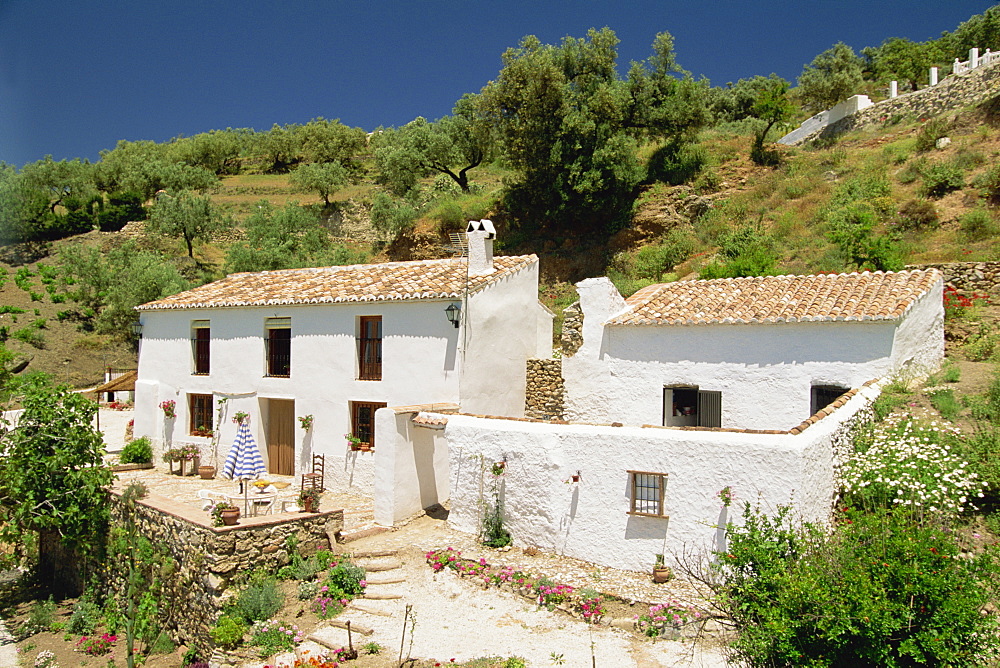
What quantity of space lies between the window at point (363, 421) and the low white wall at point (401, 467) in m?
2.23

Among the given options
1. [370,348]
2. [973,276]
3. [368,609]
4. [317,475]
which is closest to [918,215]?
[973,276]

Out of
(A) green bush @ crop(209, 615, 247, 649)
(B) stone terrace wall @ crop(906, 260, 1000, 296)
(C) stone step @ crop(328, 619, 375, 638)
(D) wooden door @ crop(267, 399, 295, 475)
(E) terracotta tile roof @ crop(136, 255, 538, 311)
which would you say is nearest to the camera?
(C) stone step @ crop(328, 619, 375, 638)

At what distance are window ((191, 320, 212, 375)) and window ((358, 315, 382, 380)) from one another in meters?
5.71

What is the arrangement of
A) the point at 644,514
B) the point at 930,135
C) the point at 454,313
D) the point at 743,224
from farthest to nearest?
1. the point at 930,135
2. the point at 743,224
3. the point at 454,313
4. the point at 644,514

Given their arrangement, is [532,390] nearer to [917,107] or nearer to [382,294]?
[382,294]

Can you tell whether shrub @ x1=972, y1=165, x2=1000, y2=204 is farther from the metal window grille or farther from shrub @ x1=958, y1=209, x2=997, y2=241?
the metal window grille

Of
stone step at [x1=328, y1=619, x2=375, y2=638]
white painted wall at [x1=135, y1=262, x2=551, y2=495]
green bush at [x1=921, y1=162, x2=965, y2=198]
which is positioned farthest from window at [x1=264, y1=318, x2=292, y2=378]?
green bush at [x1=921, y1=162, x2=965, y2=198]

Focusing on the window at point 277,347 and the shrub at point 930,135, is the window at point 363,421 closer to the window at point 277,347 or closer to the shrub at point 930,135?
the window at point 277,347

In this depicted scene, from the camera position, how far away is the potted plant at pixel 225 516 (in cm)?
1098

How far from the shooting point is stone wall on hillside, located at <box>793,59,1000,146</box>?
2938 centimetres

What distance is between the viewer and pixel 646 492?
10180 mm

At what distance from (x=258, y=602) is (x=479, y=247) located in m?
8.64

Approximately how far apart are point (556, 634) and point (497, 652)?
88 cm

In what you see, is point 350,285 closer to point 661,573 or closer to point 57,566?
point 57,566
